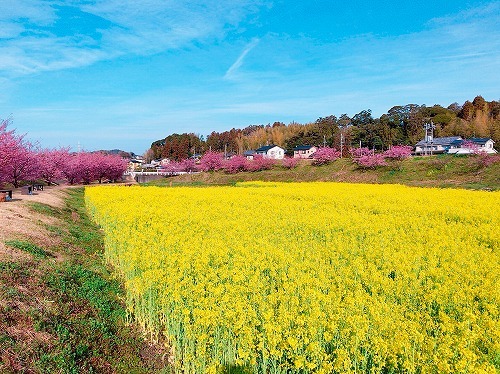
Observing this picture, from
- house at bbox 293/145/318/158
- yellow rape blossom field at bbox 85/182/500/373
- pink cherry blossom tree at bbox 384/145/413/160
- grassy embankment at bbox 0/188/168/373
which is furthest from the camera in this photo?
house at bbox 293/145/318/158

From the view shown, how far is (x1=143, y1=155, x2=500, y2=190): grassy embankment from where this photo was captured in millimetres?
39156

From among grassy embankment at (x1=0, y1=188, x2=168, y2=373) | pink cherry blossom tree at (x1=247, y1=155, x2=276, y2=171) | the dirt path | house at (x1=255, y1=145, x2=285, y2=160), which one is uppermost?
house at (x1=255, y1=145, x2=285, y2=160)

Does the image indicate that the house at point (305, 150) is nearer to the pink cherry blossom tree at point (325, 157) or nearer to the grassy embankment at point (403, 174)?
the grassy embankment at point (403, 174)

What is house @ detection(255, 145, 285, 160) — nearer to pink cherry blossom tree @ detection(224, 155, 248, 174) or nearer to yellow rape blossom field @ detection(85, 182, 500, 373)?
pink cherry blossom tree @ detection(224, 155, 248, 174)

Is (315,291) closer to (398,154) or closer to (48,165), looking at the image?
(48,165)

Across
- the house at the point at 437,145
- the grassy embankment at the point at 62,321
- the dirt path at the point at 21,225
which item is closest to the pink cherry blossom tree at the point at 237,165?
the house at the point at 437,145

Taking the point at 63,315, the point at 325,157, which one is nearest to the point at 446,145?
the point at 325,157

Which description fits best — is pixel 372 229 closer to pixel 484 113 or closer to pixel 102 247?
pixel 102 247

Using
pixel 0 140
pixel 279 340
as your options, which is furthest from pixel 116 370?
pixel 0 140

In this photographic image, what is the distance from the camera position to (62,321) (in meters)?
7.33

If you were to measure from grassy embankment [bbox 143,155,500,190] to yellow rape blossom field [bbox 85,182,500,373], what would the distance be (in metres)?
27.6

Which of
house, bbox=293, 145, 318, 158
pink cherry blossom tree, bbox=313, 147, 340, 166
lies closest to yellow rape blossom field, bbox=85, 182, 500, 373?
pink cherry blossom tree, bbox=313, 147, 340, 166

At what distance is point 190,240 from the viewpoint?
33.7 ft

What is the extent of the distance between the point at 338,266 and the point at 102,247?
33.4ft
